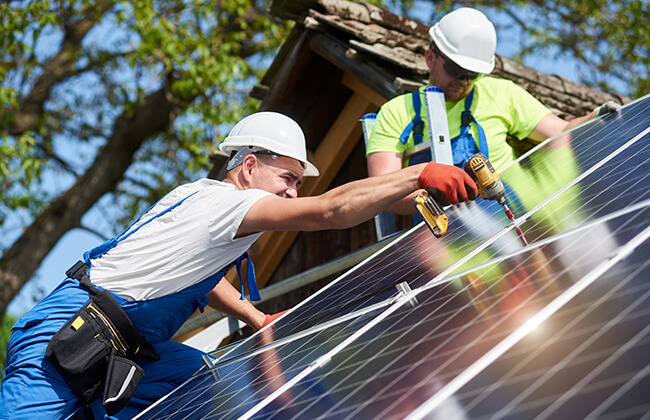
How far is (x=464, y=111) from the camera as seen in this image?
438 centimetres

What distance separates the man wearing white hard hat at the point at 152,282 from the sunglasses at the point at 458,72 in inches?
55.4

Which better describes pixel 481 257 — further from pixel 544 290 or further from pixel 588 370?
pixel 588 370

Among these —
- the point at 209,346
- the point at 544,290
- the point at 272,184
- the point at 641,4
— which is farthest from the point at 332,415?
the point at 641,4

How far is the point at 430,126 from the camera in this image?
156 inches

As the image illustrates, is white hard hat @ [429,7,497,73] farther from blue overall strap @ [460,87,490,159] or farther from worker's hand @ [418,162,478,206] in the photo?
worker's hand @ [418,162,478,206]

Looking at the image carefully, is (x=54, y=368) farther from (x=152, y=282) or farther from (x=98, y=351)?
(x=152, y=282)

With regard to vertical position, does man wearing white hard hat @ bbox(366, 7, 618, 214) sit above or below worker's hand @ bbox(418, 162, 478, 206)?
above

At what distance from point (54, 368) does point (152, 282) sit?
21.0 inches

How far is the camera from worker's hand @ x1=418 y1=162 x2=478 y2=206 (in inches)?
100

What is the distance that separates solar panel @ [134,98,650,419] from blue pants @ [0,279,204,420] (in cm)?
22

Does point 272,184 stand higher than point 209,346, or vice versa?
point 272,184

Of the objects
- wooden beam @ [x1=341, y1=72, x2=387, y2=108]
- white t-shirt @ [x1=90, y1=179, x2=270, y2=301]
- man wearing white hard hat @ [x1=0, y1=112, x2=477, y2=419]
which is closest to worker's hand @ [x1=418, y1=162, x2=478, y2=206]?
man wearing white hard hat @ [x1=0, y1=112, x2=477, y2=419]

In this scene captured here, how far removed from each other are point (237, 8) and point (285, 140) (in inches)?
389

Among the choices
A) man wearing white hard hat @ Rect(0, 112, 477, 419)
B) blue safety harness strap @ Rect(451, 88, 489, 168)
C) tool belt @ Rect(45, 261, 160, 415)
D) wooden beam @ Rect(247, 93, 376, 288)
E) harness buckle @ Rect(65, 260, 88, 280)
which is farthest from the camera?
wooden beam @ Rect(247, 93, 376, 288)
